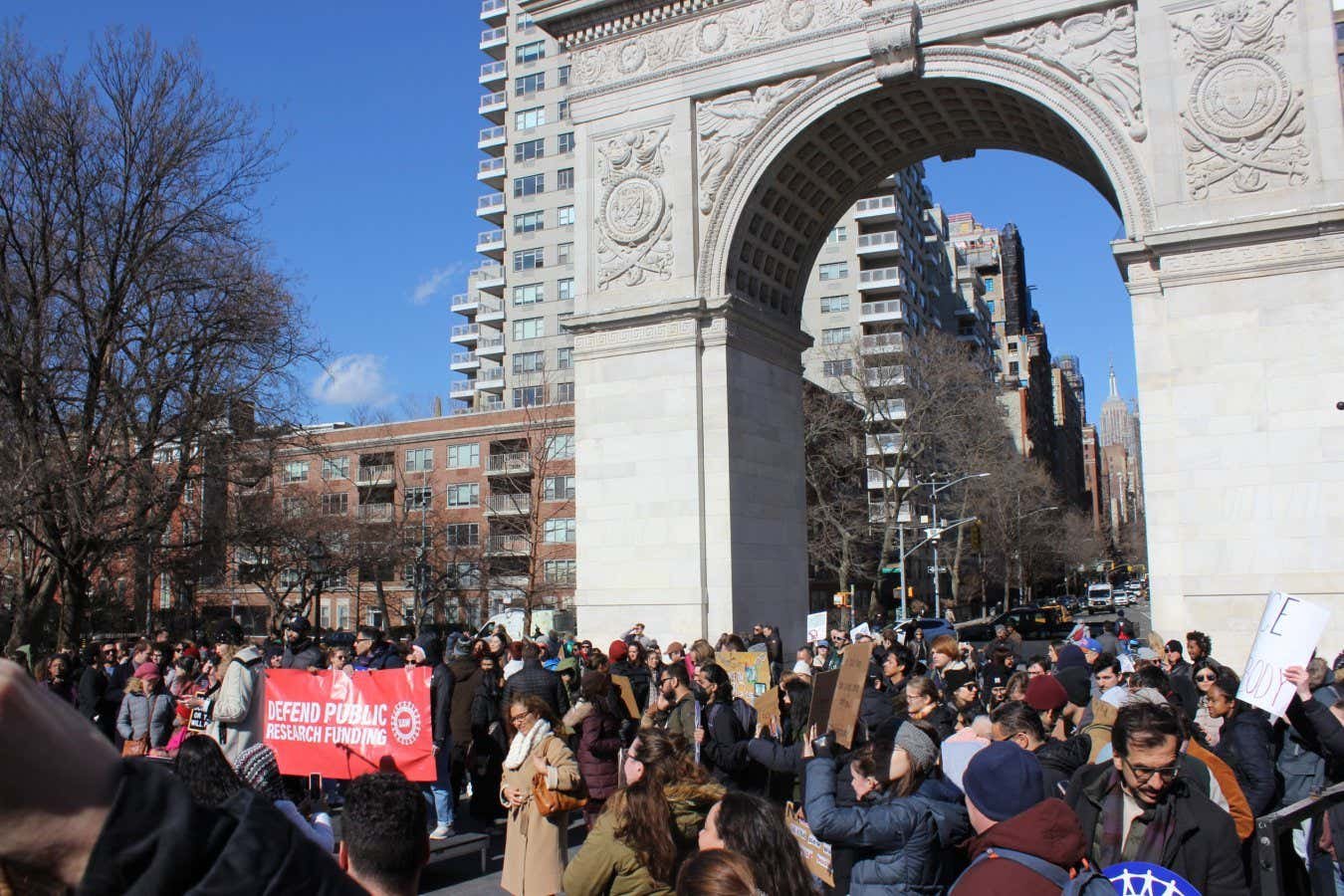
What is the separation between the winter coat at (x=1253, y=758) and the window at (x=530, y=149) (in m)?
72.5

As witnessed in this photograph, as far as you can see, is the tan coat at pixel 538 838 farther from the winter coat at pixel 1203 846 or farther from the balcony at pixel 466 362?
the balcony at pixel 466 362

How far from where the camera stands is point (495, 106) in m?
78.2

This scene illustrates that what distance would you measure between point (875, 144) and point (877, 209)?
48085mm

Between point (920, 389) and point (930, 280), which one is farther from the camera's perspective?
point (930, 280)

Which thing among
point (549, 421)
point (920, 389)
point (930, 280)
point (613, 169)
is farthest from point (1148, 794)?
point (930, 280)

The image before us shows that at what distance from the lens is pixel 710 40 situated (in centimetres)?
2336

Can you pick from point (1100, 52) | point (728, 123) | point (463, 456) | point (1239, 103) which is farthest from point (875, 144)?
point (463, 456)

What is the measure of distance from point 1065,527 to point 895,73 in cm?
6194

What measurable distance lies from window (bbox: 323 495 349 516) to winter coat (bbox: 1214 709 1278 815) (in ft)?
150

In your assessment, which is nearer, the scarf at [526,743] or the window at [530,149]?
the scarf at [526,743]

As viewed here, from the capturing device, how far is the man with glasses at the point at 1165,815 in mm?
4496

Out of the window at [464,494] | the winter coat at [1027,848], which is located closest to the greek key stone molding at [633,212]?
the winter coat at [1027,848]

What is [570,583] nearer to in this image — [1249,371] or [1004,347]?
[1249,371]

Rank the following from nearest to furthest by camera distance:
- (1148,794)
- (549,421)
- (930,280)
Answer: (1148,794) < (549,421) < (930,280)
